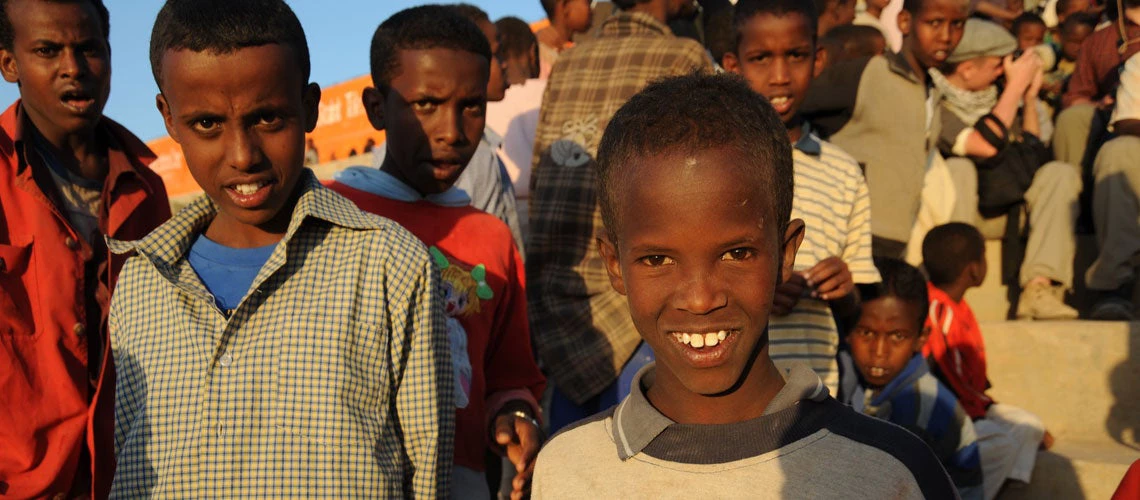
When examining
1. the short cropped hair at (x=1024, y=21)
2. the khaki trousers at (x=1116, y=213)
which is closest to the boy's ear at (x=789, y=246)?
the khaki trousers at (x=1116, y=213)

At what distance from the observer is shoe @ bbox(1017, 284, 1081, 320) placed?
6.17 meters

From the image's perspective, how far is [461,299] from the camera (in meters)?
3.08

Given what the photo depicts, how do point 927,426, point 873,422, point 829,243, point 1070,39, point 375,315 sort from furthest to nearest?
point 1070,39, point 927,426, point 829,243, point 375,315, point 873,422

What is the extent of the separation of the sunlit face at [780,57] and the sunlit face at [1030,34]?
258 inches

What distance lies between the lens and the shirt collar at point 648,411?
206 centimetres

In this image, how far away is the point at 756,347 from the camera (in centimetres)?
215

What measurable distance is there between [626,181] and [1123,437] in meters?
4.27

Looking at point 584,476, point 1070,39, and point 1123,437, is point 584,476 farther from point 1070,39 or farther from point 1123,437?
point 1070,39

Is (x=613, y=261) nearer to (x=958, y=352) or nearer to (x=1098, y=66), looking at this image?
(x=958, y=352)

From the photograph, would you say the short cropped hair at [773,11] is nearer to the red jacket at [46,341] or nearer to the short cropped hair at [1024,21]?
the red jacket at [46,341]

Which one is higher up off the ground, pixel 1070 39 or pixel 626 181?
pixel 626 181

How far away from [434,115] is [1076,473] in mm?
3359

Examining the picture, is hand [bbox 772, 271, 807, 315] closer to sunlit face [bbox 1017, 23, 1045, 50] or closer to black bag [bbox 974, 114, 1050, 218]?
black bag [bbox 974, 114, 1050, 218]

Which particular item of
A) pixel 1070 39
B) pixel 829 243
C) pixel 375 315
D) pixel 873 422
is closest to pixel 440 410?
pixel 375 315
